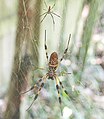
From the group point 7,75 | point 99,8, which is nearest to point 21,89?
point 7,75

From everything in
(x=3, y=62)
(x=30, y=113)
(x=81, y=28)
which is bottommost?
(x=30, y=113)

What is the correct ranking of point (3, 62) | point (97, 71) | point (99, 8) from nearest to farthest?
point (99, 8)
point (97, 71)
point (3, 62)

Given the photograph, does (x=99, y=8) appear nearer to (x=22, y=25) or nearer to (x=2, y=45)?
(x=22, y=25)

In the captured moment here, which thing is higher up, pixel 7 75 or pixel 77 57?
pixel 77 57

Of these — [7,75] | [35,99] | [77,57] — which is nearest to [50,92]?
[35,99]

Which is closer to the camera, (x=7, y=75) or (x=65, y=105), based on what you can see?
(x=65, y=105)

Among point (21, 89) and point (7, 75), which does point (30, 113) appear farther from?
point (7, 75)

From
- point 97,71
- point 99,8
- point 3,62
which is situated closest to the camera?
point 99,8
